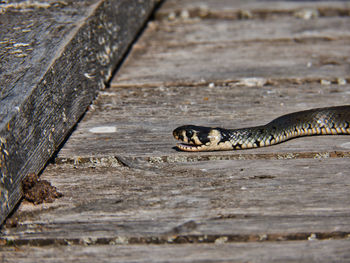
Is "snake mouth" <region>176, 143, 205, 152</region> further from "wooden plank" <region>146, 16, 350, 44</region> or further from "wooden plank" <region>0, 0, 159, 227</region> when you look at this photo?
"wooden plank" <region>146, 16, 350, 44</region>

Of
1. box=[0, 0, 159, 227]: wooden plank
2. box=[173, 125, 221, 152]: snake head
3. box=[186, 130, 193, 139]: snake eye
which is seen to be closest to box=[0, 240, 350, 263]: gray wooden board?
box=[0, 0, 159, 227]: wooden plank

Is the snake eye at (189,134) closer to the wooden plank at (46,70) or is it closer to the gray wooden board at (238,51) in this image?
the wooden plank at (46,70)

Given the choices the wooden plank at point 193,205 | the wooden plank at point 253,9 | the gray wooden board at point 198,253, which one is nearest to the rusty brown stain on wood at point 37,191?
the wooden plank at point 193,205

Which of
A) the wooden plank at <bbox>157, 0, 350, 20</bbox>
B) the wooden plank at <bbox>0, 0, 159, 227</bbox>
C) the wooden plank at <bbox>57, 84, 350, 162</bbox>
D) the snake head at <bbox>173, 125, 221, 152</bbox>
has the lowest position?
the wooden plank at <bbox>57, 84, 350, 162</bbox>

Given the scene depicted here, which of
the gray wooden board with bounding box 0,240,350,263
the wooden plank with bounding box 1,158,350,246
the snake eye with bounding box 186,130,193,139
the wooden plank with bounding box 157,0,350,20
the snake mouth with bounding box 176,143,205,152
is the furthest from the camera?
the wooden plank with bounding box 157,0,350,20

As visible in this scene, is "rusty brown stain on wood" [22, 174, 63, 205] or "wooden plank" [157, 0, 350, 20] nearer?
"rusty brown stain on wood" [22, 174, 63, 205]

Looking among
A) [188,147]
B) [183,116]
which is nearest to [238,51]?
[183,116]

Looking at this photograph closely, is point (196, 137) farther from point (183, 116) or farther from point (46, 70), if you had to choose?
point (46, 70)
